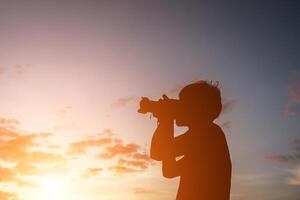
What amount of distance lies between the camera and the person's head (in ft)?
0.31

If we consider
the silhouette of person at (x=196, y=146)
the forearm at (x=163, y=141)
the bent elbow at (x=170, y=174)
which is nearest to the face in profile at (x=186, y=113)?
the silhouette of person at (x=196, y=146)

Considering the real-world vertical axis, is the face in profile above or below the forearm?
above

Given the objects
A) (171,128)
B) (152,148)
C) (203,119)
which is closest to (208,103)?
(203,119)

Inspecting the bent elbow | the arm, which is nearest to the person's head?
the arm

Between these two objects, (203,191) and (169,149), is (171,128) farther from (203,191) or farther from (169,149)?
(203,191)

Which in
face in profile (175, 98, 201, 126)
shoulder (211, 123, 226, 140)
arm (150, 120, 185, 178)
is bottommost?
arm (150, 120, 185, 178)

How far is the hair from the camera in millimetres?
4840

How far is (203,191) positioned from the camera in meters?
4.43

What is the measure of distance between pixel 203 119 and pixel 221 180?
0.80 meters

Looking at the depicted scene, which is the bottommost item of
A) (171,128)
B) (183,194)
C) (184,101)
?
(183,194)

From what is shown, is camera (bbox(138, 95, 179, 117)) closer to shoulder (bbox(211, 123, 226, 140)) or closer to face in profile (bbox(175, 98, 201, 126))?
face in profile (bbox(175, 98, 201, 126))

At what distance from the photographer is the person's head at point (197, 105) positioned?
484 centimetres

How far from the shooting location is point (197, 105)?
4840 mm

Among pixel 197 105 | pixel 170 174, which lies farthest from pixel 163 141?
pixel 197 105
